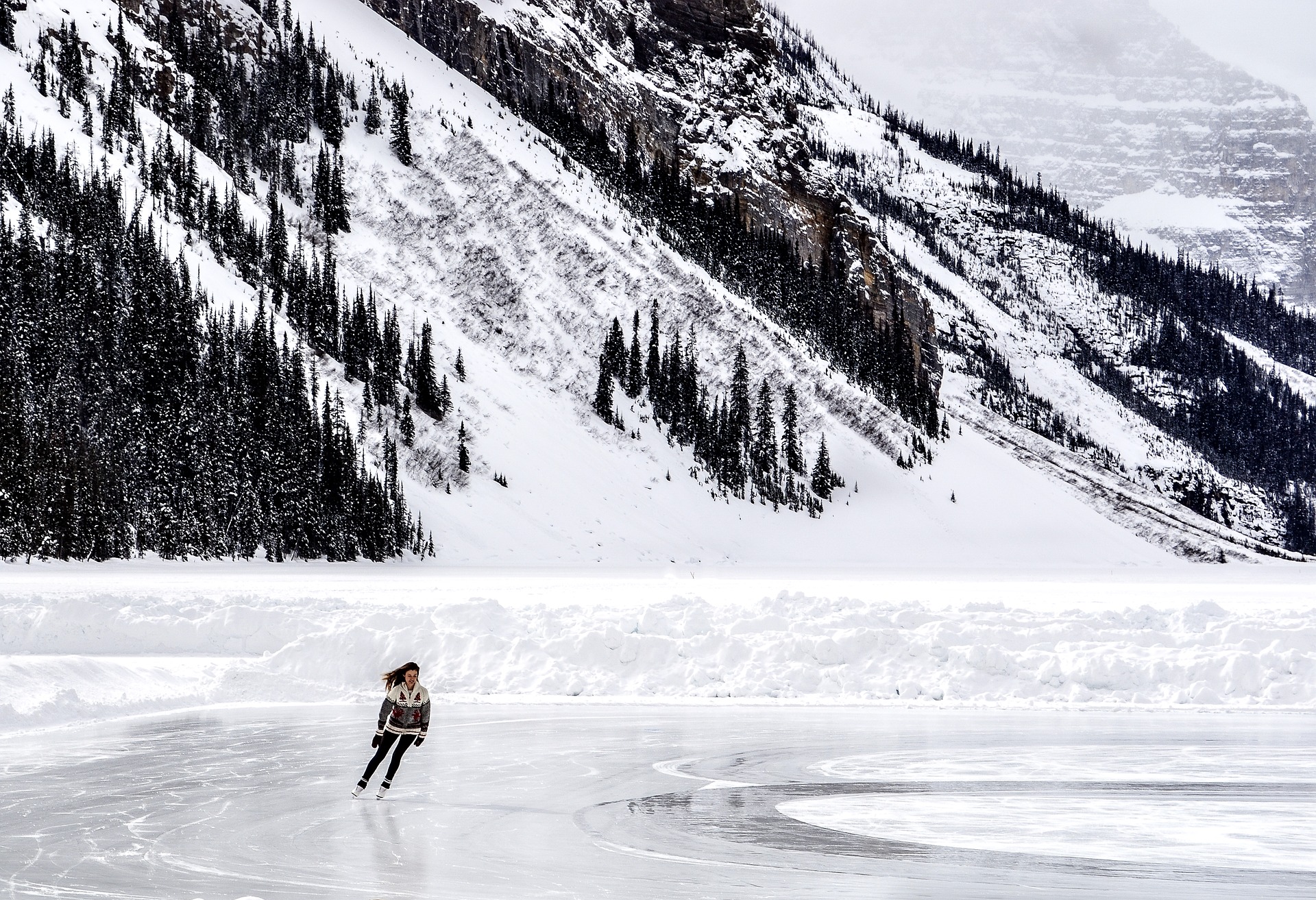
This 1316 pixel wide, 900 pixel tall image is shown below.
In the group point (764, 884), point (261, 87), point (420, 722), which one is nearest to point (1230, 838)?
point (764, 884)

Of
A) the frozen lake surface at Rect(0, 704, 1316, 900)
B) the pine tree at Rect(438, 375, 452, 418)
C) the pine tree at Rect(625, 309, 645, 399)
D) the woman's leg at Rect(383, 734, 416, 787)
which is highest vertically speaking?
the pine tree at Rect(625, 309, 645, 399)

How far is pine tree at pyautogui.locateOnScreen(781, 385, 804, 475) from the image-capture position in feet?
378

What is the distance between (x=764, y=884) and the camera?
10.3 metres

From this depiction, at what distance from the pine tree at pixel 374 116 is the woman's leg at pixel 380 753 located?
126915mm

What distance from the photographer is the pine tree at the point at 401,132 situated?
12862 cm

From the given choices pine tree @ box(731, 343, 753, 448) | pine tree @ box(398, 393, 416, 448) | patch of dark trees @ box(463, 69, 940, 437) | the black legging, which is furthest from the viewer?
patch of dark trees @ box(463, 69, 940, 437)

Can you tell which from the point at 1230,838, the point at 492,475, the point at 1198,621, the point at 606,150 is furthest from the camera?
the point at 606,150

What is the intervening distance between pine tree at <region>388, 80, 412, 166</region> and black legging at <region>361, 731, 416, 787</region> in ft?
399

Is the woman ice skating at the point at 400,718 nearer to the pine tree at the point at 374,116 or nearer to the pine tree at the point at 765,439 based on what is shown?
the pine tree at the point at 765,439

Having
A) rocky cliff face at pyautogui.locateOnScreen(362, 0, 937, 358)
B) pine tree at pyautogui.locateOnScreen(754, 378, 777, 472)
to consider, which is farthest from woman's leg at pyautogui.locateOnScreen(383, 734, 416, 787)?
rocky cliff face at pyautogui.locateOnScreen(362, 0, 937, 358)

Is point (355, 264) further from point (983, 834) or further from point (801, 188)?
point (983, 834)

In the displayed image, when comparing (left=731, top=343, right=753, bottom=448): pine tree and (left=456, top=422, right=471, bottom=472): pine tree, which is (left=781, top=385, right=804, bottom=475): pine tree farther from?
(left=456, top=422, right=471, bottom=472): pine tree

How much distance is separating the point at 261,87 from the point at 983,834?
5616 inches

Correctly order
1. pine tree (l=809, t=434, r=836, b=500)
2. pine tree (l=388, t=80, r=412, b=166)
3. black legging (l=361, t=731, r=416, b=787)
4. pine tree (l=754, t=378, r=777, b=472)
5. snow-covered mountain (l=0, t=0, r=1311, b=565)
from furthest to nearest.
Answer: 1. pine tree (l=388, t=80, r=412, b=166)
2. pine tree (l=754, t=378, r=777, b=472)
3. pine tree (l=809, t=434, r=836, b=500)
4. snow-covered mountain (l=0, t=0, r=1311, b=565)
5. black legging (l=361, t=731, r=416, b=787)
